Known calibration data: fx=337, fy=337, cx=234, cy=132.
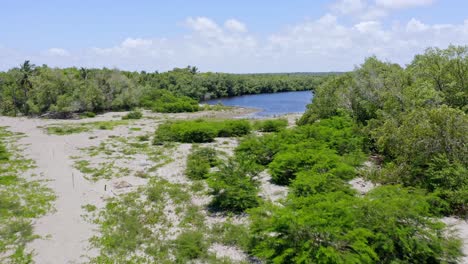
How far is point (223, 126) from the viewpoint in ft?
126

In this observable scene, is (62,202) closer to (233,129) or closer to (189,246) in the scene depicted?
(189,246)

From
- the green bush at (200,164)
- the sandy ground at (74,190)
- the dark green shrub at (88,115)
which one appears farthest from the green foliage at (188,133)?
the dark green shrub at (88,115)

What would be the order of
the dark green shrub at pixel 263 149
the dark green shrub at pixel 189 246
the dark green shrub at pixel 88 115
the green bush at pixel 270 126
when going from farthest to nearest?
the dark green shrub at pixel 88 115, the green bush at pixel 270 126, the dark green shrub at pixel 263 149, the dark green shrub at pixel 189 246

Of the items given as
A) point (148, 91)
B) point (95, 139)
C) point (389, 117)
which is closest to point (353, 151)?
point (389, 117)

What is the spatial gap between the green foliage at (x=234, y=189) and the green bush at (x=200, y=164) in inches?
113

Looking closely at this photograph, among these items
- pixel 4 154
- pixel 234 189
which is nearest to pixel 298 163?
pixel 234 189

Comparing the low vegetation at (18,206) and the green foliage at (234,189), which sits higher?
the green foliage at (234,189)

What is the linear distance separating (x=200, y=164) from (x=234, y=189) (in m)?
7.36

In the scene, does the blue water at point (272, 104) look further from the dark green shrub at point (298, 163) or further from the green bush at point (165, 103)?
the dark green shrub at point (298, 163)

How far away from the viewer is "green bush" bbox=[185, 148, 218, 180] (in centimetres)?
2289

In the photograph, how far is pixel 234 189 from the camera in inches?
675

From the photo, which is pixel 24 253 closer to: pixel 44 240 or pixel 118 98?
pixel 44 240

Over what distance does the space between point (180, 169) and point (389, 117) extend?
51.3 feet

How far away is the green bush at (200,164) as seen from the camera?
75.1ft
